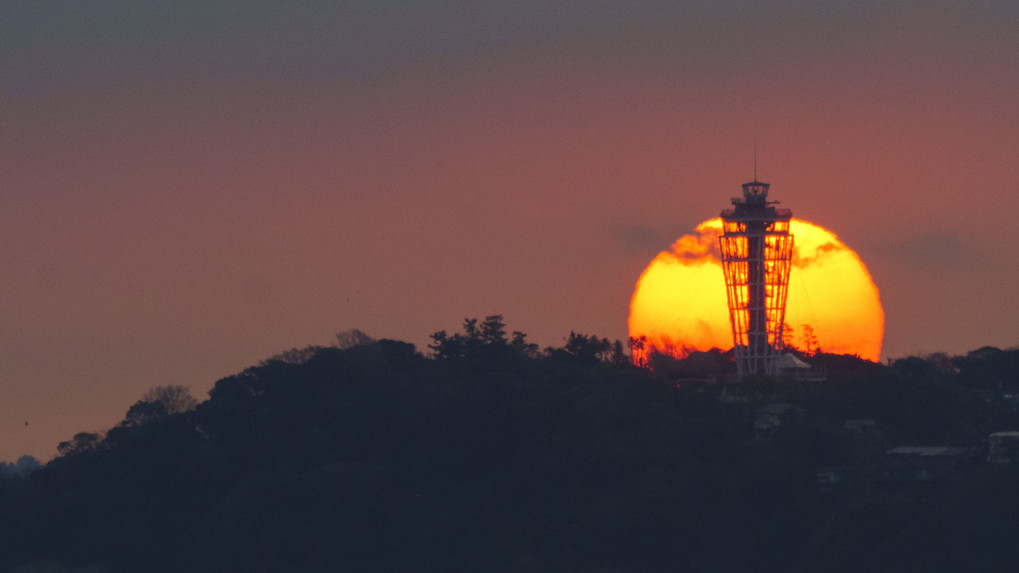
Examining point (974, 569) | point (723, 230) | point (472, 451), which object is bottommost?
point (974, 569)

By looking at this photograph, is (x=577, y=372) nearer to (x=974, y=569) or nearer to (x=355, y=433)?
(x=355, y=433)

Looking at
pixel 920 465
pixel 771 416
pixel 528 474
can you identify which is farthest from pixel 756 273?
pixel 920 465

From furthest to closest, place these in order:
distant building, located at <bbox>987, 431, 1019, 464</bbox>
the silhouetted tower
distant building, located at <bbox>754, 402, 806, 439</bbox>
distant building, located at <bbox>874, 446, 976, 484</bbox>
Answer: the silhouetted tower → distant building, located at <bbox>754, 402, 806, 439</bbox> → distant building, located at <bbox>874, 446, 976, 484</bbox> → distant building, located at <bbox>987, 431, 1019, 464</bbox>

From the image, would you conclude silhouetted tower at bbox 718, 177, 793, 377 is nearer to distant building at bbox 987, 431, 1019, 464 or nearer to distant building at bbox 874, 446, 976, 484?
distant building at bbox 874, 446, 976, 484

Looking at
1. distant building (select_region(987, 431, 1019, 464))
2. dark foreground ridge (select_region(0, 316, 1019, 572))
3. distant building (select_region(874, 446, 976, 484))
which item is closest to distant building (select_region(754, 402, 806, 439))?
dark foreground ridge (select_region(0, 316, 1019, 572))

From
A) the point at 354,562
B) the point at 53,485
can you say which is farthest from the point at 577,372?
the point at 53,485

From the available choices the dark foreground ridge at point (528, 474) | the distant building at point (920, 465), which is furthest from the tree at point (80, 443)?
the distant building at point (920, 465)
